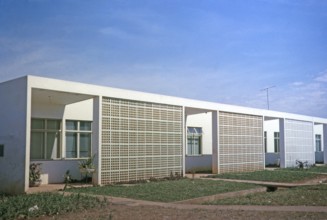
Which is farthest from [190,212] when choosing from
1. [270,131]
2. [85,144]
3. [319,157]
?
[319,157]

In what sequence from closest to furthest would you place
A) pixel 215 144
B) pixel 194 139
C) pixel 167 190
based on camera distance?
pixel 167 190 → pixel 215 144 → pixel 194 139

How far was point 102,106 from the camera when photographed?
54.9 ft

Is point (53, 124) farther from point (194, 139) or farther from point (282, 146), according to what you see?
point (282, 146)

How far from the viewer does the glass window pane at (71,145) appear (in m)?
19.4

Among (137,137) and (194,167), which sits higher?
(137,137)

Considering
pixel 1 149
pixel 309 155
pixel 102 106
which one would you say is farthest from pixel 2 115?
pixel 309 155

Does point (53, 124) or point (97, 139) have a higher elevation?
point (53, 124)

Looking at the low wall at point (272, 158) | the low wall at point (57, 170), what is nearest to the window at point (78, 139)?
the low wall at point (57, 170)

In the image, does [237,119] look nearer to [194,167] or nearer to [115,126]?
[194,167]

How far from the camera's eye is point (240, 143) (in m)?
25.6

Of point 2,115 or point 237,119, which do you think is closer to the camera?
point 2,115

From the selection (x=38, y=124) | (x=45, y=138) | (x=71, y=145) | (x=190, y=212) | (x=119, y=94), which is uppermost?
(x=119, y=94)

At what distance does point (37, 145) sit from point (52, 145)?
743mm

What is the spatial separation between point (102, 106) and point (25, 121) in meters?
3.60
